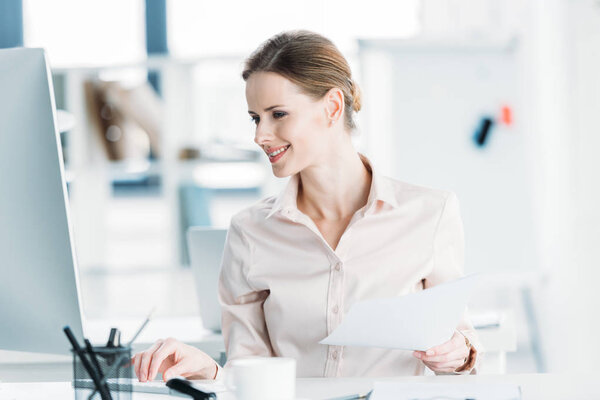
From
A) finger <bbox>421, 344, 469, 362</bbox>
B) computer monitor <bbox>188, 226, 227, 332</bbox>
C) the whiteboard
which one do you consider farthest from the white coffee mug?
the whiteboard

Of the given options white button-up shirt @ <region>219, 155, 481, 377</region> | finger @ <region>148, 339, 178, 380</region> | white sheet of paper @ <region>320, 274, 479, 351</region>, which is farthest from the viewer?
white button-up shirt @ <region>219, 155, 481, 377</region>

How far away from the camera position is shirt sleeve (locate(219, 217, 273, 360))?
4.87 feet

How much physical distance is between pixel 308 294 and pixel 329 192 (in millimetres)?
247

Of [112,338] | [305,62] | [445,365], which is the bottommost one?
[445,365]

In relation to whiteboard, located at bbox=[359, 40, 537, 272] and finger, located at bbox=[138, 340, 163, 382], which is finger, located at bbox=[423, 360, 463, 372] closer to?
finger, located at bbox=[138, 340, 163, 382]

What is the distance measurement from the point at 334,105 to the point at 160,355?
2.28ft

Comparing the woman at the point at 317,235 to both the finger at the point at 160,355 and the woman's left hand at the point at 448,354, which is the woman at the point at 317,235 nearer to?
the woman's left hand at the point at 448,354

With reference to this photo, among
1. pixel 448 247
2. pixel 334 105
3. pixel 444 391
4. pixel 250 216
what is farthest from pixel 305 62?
pixel 444 391

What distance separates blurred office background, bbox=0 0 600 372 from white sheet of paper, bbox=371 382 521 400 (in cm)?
114

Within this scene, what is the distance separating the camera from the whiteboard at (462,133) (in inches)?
135

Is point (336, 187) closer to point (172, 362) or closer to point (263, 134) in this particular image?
point (263, 134)

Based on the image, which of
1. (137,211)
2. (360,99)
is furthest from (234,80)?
(137,211)

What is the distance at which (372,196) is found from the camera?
58.6 inches

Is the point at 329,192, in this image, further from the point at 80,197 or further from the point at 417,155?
the point at 80,197
